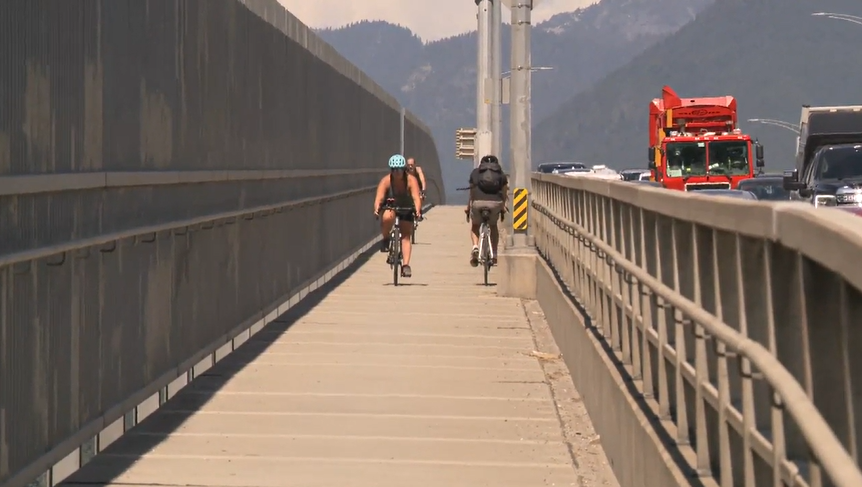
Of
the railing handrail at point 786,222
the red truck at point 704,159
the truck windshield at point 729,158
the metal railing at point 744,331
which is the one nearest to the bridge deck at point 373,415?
the metal railing at point 744,331

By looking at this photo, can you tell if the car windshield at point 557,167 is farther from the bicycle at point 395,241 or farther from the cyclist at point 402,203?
the cyclist at point 402,203

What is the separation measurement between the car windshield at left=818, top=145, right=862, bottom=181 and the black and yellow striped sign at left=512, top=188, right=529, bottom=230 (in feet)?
26.2

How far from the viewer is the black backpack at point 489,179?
908 inches

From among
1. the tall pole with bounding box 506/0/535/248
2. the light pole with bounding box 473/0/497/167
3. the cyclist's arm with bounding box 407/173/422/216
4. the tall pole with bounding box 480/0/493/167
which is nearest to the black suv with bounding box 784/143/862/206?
the tall pole with bounding box 506/0/535/248

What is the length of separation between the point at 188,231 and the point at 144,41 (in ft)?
6.35

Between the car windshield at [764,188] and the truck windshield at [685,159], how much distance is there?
8.97 ft

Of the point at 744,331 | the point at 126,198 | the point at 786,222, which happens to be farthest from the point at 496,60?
the point at 786,222

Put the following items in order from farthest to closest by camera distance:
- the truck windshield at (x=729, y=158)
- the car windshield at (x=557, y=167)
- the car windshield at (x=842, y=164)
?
the car windshield at (x=557, y=167)
the truck windshield at (x=729, y=158)
the car windshield at (x=842, y=164)

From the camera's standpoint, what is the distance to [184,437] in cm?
967

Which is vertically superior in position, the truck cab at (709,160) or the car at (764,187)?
the truck cab at (709,160)

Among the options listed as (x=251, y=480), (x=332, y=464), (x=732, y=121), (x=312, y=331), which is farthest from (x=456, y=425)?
(x=732, y=121)

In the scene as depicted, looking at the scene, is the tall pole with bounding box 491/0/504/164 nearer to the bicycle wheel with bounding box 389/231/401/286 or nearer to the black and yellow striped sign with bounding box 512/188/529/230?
the bicycle wheel with bounding box 389/231/401/286

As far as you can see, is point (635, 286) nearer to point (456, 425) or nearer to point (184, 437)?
point (456, 425)

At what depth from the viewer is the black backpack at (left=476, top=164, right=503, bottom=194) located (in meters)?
23.1
